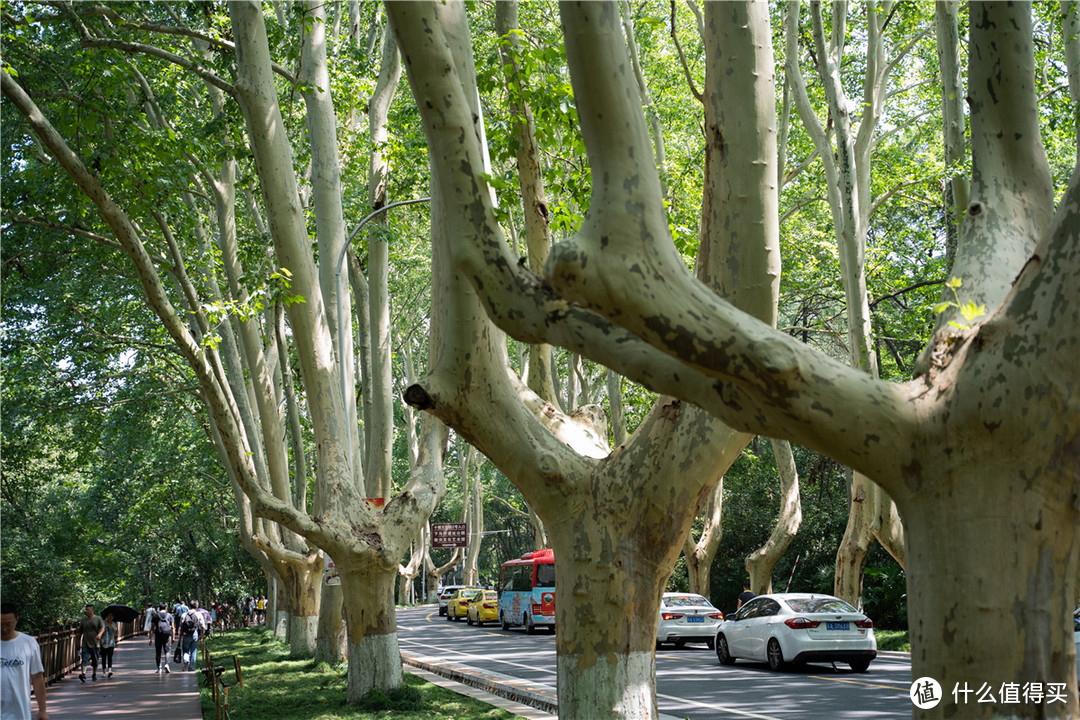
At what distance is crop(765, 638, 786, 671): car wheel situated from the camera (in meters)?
15.9

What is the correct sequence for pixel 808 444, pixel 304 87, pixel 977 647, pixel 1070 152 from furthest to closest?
1. pixel 1070 152
2. pixel 304 87
3. pixel 808 444
4. pixel 977 647

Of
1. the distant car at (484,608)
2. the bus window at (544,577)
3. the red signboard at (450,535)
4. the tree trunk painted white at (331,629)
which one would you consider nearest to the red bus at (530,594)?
the bus window at (544,577)

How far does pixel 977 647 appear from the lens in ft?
11.6

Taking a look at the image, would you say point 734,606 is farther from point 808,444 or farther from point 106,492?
point 808,444

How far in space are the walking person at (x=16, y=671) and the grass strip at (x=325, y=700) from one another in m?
4.80

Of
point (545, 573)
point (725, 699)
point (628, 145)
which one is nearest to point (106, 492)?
point (545, 573)

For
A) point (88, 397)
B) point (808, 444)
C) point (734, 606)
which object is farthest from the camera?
point (734, 606)

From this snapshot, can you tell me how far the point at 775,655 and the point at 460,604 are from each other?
23718 millimetres

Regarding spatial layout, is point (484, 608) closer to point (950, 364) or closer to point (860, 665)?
point (860, 665)

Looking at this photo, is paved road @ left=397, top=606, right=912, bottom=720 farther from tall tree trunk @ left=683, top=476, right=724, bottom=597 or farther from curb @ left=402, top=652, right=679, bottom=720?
tall tree trunk @ left=683, top=476, right=724, bottom=597

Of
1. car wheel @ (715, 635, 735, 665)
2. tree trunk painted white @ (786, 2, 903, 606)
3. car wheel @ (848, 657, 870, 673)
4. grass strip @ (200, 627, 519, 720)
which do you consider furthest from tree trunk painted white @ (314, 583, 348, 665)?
tree trunk painted white @ (786, 2, 903, 606)

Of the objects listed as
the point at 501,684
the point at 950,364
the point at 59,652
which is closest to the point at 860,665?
the point at 501,684

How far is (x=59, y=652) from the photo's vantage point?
1986 centimetres

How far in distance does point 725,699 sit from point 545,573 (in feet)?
50.9
